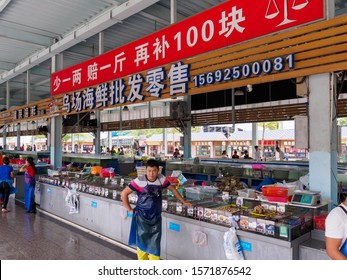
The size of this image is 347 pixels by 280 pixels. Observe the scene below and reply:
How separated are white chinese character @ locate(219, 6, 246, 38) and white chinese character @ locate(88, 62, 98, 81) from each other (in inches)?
145

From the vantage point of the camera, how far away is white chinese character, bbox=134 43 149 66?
5871 millimetres

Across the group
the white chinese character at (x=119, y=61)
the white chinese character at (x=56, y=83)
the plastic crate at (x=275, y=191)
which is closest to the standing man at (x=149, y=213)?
the plastic crate at (x=275, y=191)

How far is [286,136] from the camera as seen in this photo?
2081cm

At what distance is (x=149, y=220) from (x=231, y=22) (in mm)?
3060

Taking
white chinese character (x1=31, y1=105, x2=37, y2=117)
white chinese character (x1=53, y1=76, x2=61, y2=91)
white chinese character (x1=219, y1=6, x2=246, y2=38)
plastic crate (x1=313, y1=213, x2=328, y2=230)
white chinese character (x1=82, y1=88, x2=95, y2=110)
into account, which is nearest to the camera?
plastic crate (x1=313, y1=213, x2=328, y2=230)

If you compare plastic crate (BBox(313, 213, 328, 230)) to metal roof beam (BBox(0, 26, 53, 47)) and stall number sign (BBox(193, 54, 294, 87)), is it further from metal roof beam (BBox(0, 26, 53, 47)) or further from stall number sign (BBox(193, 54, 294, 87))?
metal roof beam (BBox(0, 26, 53, 47))

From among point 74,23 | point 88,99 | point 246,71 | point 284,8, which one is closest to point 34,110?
point 88,99

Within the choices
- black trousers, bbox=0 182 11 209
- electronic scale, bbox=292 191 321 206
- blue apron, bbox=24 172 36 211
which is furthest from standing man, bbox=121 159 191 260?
black trousers, bbox=0 182 11 209

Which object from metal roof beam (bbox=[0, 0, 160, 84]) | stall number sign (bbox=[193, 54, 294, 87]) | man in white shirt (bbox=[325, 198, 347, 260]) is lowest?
man in white shirt (bbox=[325, 198, 347, 260])

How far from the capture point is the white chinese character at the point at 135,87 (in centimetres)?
617

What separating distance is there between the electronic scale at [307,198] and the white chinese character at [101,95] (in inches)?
194

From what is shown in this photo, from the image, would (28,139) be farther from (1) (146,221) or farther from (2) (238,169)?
(1) (146,221)
